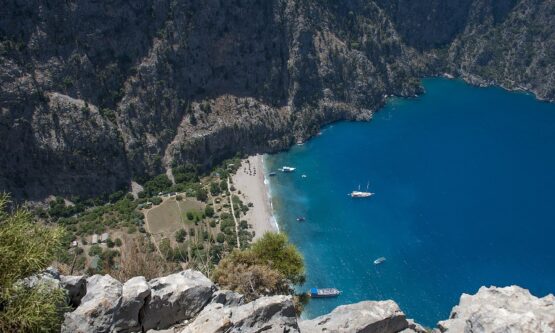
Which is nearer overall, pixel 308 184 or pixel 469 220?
pixel 469 220

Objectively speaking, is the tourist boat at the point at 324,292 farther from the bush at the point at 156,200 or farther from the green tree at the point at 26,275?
the green tree at the point at 26,275

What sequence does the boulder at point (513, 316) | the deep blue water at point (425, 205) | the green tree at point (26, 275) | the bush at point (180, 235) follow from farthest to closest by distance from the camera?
the bush at point (180, 235) → the deep blue water at point (425, 205) → the boulder at point (513, 316) → the green tree at point (26, 275)

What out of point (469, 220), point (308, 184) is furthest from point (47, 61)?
point (469, 220)

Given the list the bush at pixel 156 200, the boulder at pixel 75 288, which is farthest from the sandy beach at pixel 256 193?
the boulder at pixel 75 288

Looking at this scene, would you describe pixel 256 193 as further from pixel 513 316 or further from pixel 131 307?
pixel 513 316

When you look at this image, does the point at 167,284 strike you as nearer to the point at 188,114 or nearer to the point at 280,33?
the point at 188,114

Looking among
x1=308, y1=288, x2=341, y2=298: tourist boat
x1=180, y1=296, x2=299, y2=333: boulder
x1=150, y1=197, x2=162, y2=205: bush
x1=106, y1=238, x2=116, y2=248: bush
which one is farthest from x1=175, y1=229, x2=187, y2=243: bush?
x1=180, y1=296, x2=299, y2=333: boulder
